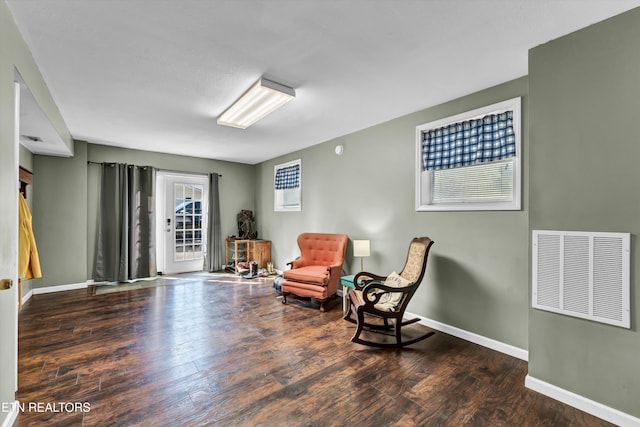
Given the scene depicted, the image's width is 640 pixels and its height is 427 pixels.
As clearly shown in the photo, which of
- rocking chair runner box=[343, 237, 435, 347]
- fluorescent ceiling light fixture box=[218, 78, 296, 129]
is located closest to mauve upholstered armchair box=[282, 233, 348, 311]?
rocking chair runner box=[343, 237, 435, 347]

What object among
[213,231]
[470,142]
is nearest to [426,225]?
[470,142]

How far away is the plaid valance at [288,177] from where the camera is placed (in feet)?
17.9

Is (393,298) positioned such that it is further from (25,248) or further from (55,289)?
(55,289)

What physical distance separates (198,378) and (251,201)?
4.94m

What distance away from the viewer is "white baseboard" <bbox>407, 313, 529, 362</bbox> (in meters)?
2.51

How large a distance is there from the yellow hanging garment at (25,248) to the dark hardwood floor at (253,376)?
0.71 m

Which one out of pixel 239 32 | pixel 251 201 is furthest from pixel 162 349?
pixel 251 201

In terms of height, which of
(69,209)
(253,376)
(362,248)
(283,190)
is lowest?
(253,376)

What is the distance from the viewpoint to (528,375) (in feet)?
6.93

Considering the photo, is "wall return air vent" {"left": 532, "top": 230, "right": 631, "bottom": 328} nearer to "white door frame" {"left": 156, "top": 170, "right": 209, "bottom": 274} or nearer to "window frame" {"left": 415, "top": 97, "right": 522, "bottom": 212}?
"window frame" {"left": 415, "top": 97, "right": 522, "bottom": 212}

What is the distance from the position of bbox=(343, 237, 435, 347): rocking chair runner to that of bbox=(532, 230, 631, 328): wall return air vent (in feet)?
3.22

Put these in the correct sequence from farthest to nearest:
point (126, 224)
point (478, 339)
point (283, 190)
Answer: point (283, 190) < point (126, 224) < point (478, 339)

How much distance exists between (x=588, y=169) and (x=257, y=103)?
280 cm

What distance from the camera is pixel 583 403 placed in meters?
1.84
